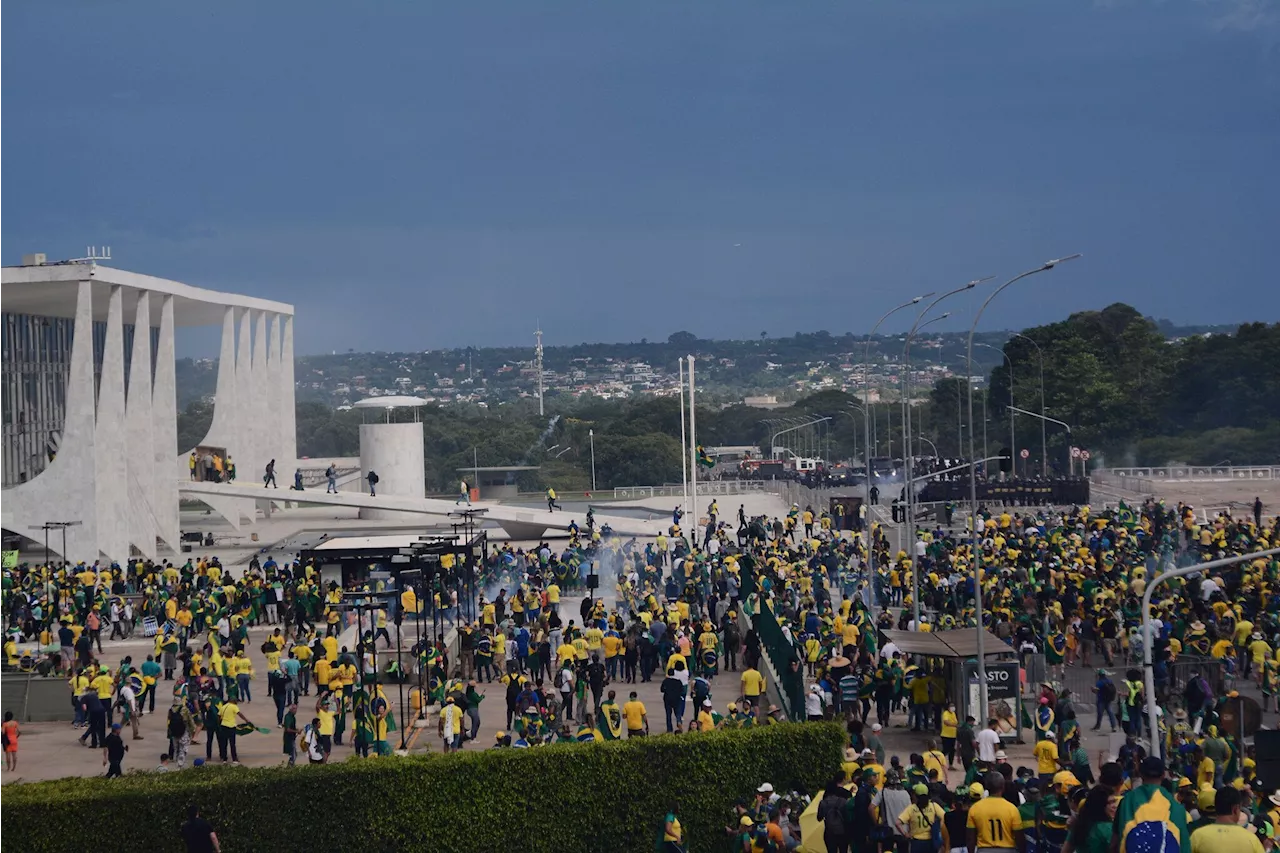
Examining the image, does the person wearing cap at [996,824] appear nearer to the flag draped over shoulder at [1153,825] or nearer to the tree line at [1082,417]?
the flag draped over shoulder at [1153,825]

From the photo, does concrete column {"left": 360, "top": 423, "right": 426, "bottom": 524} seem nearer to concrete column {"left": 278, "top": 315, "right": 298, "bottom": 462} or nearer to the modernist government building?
concrete column {"left": 278, "top": 315, "right": 298, "bottom": 462}

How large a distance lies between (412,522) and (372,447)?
9.17 meters

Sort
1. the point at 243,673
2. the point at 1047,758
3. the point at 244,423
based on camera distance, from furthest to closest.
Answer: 1. the point at 244,423
2. the point at 243,673
3. the point at 1047,758

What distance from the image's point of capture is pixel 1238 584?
28.5 m

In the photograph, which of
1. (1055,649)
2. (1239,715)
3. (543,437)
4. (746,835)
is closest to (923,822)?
(746,835)

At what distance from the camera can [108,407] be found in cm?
4841

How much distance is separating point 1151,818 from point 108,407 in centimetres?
4418

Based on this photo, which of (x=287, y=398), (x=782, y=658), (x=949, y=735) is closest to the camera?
(x=949, y=735)

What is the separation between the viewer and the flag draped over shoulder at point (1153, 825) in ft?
28.3

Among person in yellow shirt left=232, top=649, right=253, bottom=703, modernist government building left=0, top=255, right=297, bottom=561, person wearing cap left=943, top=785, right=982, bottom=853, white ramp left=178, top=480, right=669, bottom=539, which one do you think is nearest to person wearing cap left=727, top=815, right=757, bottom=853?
person wearing cap left=943, top=785, right=982, bottom=853

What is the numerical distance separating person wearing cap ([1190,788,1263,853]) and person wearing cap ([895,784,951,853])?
5.37m

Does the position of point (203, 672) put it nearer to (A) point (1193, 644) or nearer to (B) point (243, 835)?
(B) point (243, 835)

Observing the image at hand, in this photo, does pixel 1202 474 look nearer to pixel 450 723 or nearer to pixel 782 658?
pixel 782 658

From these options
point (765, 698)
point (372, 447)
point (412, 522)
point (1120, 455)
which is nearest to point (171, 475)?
point (412, 522)
